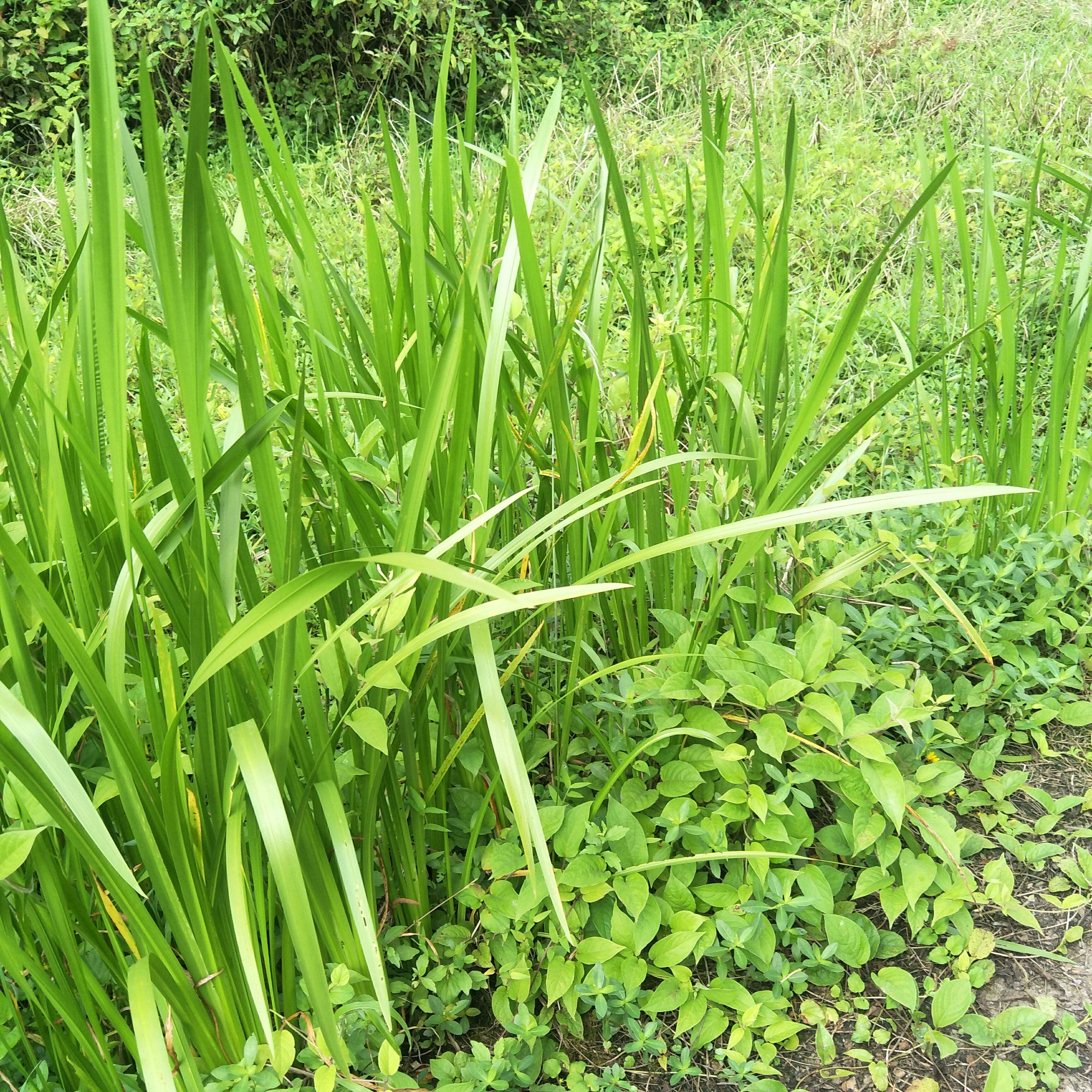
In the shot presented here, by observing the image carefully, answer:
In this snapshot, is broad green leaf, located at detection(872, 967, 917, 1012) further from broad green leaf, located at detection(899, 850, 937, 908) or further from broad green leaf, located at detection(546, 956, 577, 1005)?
broad green leaf, located at detection(546, 956, 577, 1005)

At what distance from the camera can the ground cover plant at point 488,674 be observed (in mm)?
814

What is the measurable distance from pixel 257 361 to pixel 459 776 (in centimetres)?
68

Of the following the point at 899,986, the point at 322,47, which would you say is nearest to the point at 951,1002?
the point at 899,986

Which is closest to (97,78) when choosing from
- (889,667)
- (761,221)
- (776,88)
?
(761,221)

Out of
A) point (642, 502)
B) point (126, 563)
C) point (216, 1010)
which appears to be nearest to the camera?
point (126, 563)

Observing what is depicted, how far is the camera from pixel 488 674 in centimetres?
84

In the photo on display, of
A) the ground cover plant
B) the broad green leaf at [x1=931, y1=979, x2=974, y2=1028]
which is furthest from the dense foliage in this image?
the broad green leaf at [x1=931, y1=979, x2=974, y2=1028]

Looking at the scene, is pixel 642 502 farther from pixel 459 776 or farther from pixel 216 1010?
pixel 216 1010

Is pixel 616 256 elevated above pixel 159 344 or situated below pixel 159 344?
above

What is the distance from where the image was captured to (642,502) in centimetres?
135

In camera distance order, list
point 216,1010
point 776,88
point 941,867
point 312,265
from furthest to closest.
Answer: point 776,88 → point 941,867 → point 312,265 → point 216,1010

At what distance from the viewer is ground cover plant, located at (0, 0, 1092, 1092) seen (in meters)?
0.81

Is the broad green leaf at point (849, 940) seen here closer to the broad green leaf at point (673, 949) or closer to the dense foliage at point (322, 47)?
the broad green leaf at point (673, 949)

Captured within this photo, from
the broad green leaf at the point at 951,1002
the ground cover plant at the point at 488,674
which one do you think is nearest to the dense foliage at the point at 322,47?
the ground cover plant at the point at 488,674
